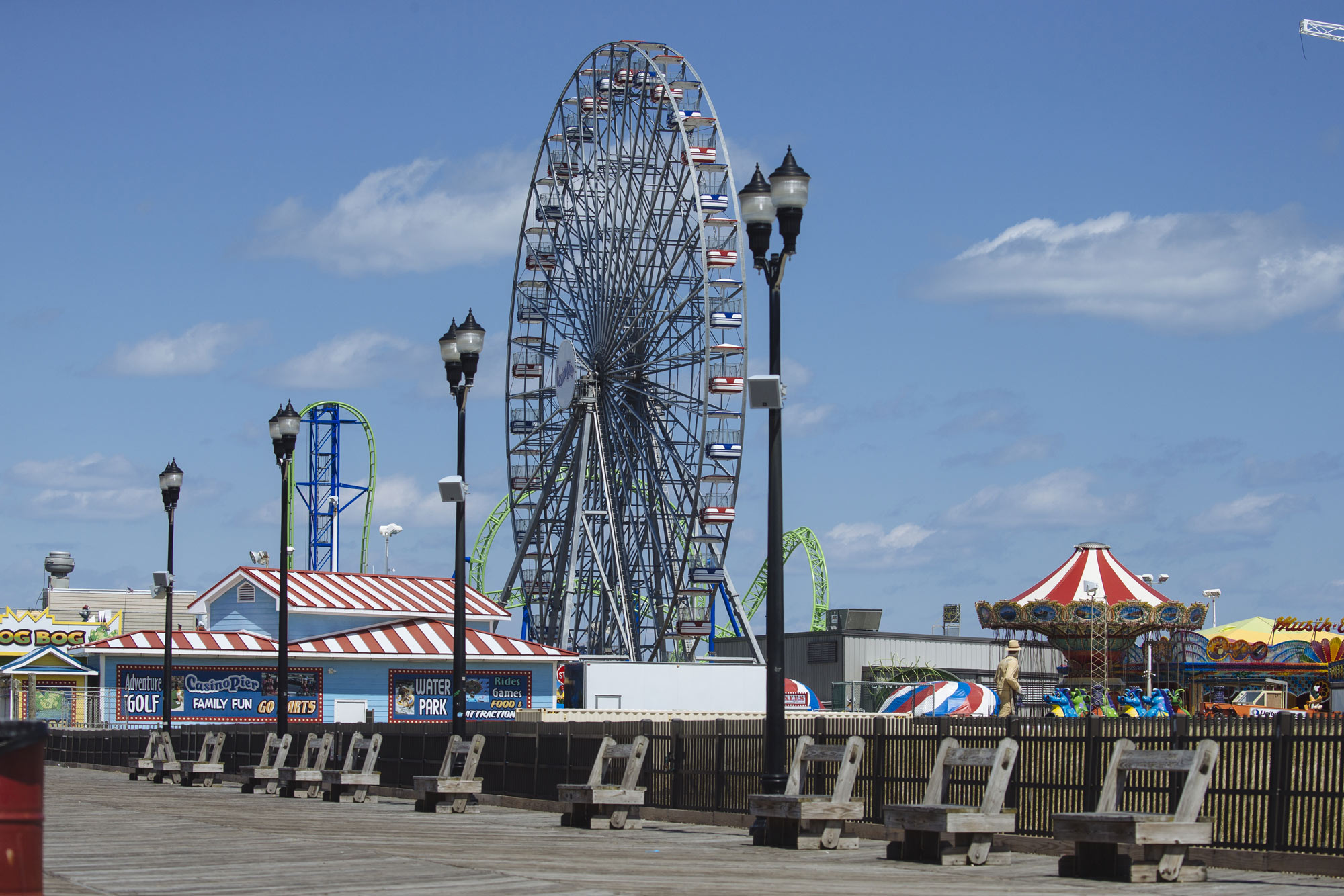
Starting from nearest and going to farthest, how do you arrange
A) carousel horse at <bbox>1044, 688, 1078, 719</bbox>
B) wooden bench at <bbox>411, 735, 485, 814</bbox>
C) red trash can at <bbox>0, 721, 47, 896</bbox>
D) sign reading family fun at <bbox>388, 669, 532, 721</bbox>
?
red trash can at <bbox>0, 721, 47, 896</bbox>, wooden bench at <bbox>411, 735, 485, 814</bbox>, carousel horse at <bbox>1044, 688, 1078, 719</bbox>, sign reading family fun at <bbox>388, 669, 532, 721</bbox>

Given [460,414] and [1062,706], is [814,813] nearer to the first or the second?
[460,414]

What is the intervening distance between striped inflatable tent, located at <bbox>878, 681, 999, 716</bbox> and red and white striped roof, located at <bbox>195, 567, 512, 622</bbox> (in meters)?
12.8

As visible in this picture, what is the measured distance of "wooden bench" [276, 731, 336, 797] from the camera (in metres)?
25.0

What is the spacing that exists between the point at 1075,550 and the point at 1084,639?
18.3 ft

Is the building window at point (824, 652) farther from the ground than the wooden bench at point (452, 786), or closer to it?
closer to it

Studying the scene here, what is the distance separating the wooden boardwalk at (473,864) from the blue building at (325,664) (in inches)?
913

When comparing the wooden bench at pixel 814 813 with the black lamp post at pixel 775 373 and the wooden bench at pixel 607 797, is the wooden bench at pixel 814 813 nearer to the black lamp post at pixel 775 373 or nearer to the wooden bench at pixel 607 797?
the black lamp post at pixel 775 373

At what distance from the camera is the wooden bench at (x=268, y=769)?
26531 millimetres

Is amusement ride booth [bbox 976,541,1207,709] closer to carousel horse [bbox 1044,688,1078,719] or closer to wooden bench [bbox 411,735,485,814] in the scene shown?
carousel horse [bbox 1044,688,1078,719]

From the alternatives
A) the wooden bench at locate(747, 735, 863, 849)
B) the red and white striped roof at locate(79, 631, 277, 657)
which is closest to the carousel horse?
the red and white striped roof at locate(79, 631, 277, 657)

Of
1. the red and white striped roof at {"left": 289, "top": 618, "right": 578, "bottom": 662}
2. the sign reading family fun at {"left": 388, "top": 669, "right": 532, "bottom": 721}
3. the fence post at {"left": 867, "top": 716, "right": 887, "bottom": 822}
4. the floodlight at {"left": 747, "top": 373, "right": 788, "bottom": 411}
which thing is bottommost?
the sign reading family fun at {"left": 388, "top": 669, "right": 532, "bottom": 721}

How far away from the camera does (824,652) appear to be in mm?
84875

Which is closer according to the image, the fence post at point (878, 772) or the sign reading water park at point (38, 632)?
the fence post at point (878, 772)

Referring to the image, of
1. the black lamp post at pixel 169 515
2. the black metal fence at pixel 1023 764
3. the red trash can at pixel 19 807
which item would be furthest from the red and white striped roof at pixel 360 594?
the red trash can at pixel 19 807
